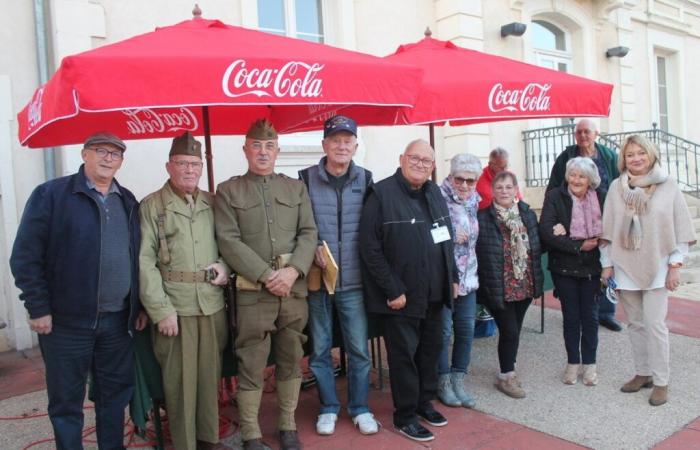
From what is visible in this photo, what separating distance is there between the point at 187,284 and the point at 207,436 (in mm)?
888

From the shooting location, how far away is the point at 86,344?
9.64ft

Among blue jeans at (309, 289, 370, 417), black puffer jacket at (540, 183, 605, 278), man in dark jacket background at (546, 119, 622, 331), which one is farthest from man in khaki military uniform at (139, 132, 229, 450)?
man in dark jacket background at (546, 119, 622, 331)

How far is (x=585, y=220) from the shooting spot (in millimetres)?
4125

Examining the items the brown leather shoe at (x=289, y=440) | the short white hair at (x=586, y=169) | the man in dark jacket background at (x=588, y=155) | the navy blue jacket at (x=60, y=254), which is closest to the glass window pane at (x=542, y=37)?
the man in dark jacket background at (x=588, y=155)

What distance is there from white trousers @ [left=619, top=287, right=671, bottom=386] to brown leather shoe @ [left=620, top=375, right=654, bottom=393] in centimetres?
6

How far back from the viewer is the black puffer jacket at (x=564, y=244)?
13.4ft

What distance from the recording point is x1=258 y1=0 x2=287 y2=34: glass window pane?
7.03 metres

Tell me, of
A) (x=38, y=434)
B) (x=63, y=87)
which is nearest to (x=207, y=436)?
(x=38, y=434)

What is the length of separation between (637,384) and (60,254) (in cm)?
381

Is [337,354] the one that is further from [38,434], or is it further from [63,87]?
[63,87]

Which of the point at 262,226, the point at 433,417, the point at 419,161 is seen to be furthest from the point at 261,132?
the point at 433,417

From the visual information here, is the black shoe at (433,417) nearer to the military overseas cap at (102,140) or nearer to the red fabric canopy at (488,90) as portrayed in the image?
the red fabric canopy at (488,90)

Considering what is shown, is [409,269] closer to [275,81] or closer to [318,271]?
[318,271]

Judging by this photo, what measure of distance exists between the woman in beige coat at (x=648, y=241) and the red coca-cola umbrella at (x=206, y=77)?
67.4 inches
